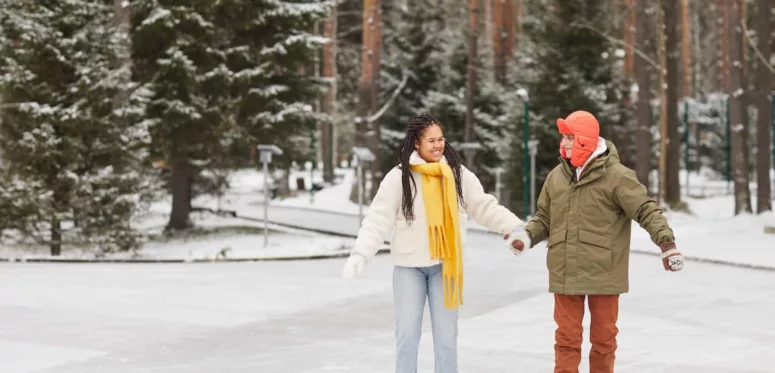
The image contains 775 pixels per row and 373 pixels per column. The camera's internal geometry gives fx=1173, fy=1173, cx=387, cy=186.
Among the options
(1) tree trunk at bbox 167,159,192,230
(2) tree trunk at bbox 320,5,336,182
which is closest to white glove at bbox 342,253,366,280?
(1) tree trunk at bbox 167,159,192,230

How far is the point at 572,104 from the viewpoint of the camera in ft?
119

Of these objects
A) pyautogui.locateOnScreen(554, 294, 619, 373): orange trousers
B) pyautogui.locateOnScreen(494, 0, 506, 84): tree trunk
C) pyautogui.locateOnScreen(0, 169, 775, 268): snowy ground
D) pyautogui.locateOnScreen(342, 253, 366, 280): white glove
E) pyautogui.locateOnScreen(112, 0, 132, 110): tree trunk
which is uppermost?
pyautogui.locateOnScreen(494, 0, 506, 84): tree trunk

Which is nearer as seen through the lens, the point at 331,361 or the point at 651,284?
the point at 331,361

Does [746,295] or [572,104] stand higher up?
[572,104]

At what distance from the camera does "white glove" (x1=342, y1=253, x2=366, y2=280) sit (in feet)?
22.0

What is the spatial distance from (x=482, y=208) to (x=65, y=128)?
1695 cm

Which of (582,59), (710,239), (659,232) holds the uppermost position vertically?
(582,59)

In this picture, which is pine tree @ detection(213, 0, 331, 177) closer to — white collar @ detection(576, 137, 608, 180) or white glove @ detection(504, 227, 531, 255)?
white collar @ detection(576, 137, 608, 180)

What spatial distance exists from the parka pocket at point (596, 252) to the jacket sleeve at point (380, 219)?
46.2 inches

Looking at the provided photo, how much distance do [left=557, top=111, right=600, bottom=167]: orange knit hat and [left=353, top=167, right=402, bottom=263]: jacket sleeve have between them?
1.11 meters

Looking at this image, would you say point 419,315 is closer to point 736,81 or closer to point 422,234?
point 422,234

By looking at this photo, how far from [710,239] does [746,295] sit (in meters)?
11.2

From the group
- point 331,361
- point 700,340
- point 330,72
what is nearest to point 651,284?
point 700,340

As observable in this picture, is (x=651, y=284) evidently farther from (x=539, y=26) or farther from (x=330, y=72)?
(x=330, y=72)
